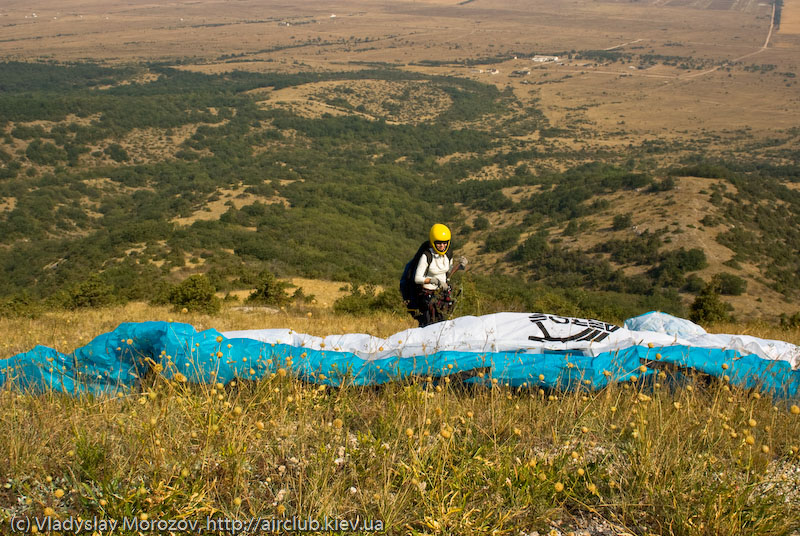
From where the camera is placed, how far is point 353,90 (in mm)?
114188

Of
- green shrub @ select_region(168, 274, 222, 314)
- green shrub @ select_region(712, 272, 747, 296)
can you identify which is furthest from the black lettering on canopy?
green shrub @ select_region(712, 272, 747, 296)

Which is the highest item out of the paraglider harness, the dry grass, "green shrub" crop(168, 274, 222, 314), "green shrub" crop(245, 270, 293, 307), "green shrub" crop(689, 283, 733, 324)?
the dry grass

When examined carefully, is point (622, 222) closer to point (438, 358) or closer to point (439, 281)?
point (439, 281)

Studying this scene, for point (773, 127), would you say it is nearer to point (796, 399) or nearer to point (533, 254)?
point (533, 254)

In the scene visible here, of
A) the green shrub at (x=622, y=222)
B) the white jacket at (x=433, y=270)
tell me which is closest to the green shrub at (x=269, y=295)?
the white jacket at (x=433, y=270)

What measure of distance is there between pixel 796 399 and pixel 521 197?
176ft

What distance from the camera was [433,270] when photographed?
633cm

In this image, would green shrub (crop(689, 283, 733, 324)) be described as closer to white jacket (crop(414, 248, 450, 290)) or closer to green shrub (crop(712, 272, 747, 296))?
white jacket (crop(414, 248, 450, 290))

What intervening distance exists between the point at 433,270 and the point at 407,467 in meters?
4.07

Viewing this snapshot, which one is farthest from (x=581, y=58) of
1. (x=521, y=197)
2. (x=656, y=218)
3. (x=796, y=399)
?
(x=796, y=399)

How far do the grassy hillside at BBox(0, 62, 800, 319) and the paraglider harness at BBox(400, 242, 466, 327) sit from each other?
23.6 feet

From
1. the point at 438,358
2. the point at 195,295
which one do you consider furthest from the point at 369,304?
the point at 438,358

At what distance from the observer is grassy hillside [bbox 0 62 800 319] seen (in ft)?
98.0

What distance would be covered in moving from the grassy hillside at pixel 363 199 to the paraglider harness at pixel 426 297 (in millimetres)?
7205
